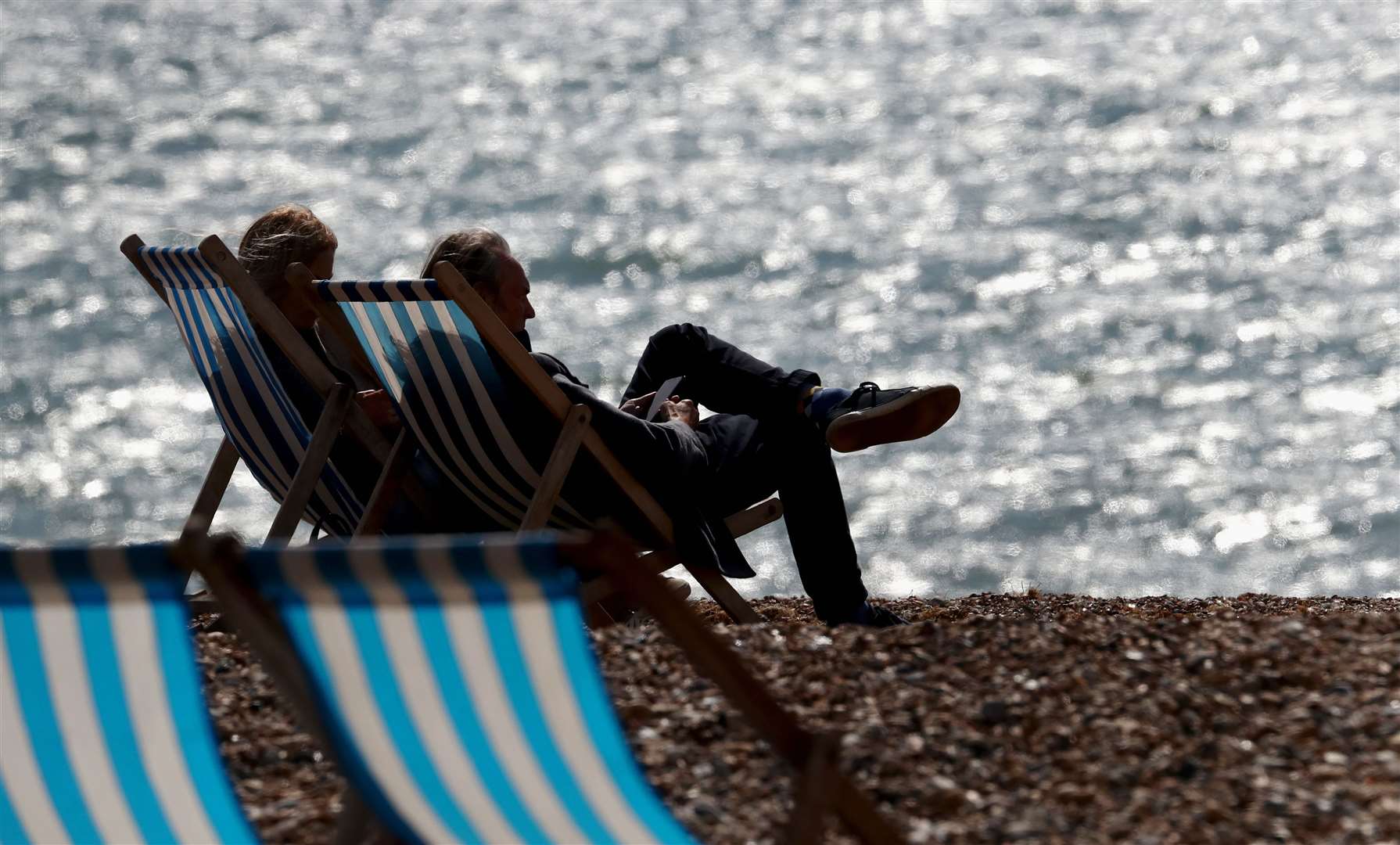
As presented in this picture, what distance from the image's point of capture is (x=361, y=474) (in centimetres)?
480

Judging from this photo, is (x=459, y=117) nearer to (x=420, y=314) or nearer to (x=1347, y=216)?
(x=1347, y=216)

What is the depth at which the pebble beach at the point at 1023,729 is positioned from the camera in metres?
2.81

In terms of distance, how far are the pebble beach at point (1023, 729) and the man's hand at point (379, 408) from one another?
3.20ft

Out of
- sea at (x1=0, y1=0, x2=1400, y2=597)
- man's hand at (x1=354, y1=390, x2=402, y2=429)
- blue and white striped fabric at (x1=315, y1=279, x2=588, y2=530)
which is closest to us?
blue and white striped fabric at (x1=315, y1=279, x2=588, y2=530)

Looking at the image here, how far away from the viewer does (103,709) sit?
2303 mm

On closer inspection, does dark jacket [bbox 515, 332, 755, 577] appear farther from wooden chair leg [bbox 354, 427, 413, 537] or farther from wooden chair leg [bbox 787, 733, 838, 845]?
wooden chair leg [bbox 787, 733, 838, 845]

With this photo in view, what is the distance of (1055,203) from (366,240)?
24.7 feet

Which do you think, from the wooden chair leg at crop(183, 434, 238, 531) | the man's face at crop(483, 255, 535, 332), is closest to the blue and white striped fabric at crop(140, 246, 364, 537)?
the wooden chair leg at crop(183, 434, 238, 531)

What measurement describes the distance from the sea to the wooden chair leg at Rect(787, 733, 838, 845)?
11004mm

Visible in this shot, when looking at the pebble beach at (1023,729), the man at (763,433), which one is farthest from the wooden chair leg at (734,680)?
the man at (763,433)

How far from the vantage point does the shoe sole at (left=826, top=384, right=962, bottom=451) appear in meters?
4.40

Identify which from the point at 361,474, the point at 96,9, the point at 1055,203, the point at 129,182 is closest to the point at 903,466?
the point at 1055,203

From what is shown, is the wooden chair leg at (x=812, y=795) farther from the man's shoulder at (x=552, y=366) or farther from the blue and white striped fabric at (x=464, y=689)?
the man's shoulder at (x=552, y=366)

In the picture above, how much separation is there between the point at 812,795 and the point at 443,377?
2.23 meters
